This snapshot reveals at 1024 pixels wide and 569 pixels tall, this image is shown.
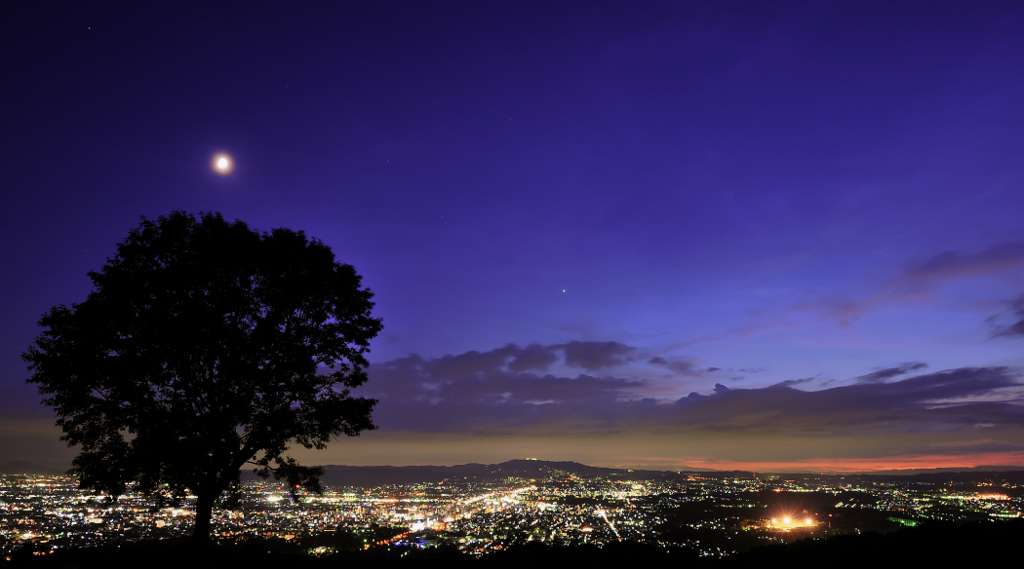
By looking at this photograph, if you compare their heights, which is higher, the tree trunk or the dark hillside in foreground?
the tree trunk

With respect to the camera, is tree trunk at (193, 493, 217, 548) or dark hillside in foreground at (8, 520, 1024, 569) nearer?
dark hillside in foreground at (8, 520, 1024, 569)

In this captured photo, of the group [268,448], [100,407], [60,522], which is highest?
[100,407]

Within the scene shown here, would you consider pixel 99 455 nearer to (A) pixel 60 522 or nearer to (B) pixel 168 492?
(B) pixel 168 492

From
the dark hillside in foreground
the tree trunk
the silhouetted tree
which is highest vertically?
the silhouetted tree

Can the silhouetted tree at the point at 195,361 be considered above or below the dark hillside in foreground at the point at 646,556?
above

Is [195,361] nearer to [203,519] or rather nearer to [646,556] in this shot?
[203,519]

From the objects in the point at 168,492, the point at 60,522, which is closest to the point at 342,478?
the point at 60,522
